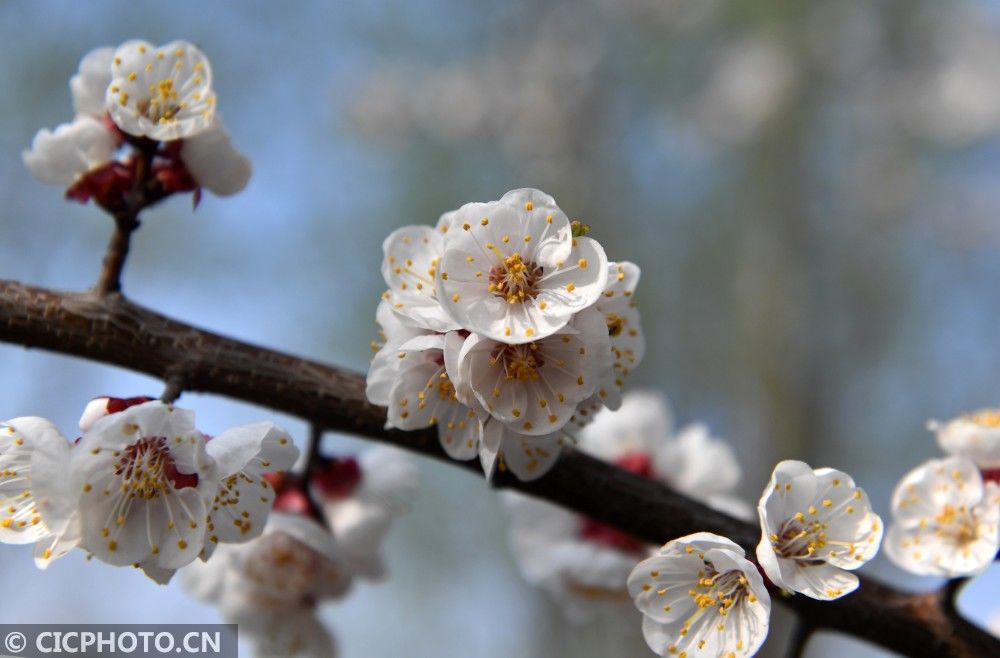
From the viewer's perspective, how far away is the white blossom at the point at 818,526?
1.28 m

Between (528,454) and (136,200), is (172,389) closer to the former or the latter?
(136,200)

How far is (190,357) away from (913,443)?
286 inches

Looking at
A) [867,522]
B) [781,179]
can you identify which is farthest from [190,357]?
[781,179]

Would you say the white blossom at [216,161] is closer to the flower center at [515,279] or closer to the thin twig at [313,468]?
the thin twig at [313,468]

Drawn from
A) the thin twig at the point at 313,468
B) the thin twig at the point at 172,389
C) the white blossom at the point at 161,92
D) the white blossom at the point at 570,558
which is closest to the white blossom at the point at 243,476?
the thin twig at the point at 172,389

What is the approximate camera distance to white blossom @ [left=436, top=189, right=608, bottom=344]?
1.27 metres

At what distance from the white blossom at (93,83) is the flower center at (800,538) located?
1.40 meters

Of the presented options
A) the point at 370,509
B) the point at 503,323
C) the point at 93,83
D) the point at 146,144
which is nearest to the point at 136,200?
the point at 146,144

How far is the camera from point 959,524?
160 centimetres

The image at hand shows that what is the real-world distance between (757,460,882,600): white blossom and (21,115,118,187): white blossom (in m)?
1.33

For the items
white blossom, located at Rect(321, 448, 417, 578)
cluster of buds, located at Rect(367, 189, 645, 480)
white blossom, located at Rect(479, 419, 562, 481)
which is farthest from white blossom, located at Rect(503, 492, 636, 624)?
cluster of buds, located at Rect(367, 189, 645, 480)

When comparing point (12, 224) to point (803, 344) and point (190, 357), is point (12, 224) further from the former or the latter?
point (803, 344)

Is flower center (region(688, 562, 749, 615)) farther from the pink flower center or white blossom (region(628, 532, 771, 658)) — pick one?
the pink flower center

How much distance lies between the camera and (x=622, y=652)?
5461 millimetres
